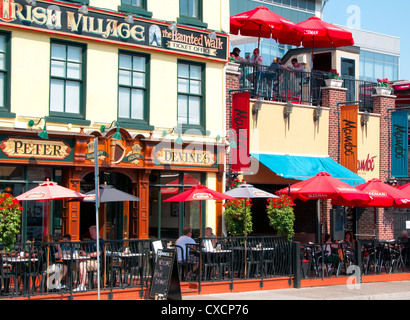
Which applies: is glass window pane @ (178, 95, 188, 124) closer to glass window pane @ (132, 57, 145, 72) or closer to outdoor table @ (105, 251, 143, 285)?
glass window pane @ (132, 57, 145, 72)

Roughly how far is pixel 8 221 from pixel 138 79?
714 centimetres

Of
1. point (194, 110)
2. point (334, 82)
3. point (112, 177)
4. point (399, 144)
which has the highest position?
point (334, 82)

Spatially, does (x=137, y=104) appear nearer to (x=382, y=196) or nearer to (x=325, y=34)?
(x=382, y=196)

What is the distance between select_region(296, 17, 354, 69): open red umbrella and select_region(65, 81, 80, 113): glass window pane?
10250 mm

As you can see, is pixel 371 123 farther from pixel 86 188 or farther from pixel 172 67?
pixel 86 188

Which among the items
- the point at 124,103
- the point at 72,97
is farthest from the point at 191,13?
the point at 72,97

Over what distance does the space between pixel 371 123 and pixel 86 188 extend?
12.1m

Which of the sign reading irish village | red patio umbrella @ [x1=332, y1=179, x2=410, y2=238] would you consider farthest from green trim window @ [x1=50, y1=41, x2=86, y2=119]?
red patio umbrella @ [x1=332, y1=179, x2=410, y2=238]

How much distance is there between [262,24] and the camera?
23.9 meters

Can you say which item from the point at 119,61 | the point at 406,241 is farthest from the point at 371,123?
the point at 119,61

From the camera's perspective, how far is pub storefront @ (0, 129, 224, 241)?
17.0 meters

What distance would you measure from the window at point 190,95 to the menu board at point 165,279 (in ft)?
20.4

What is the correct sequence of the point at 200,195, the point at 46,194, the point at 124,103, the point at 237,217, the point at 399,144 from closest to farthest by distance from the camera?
the point at 46,194 < the point at 200,195 < the point at 124,103 < the point at 237,217 < the point at 399,144

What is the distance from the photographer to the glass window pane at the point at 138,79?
19.3 metres
